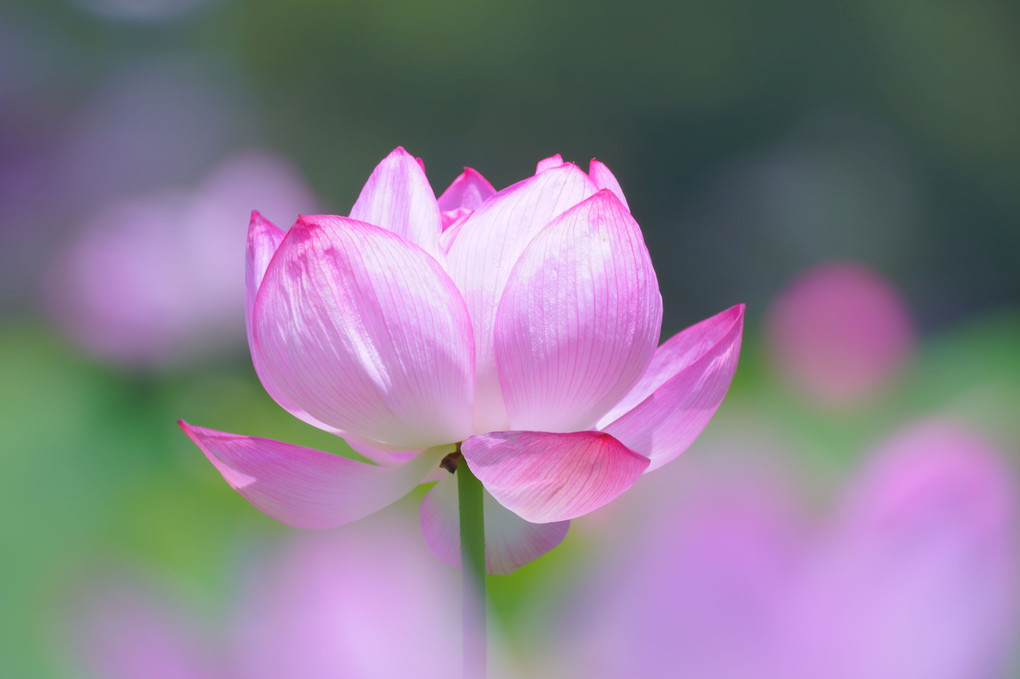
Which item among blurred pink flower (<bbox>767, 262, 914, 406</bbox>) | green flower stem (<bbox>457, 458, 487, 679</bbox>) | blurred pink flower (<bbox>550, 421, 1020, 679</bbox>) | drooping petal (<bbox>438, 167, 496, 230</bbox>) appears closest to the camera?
green flower stem (<bbox>457, 458, 487, 679</bbox>)

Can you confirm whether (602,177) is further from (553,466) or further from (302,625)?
(302,625)

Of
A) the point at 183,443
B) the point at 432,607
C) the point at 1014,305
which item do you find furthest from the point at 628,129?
the point at 432,607

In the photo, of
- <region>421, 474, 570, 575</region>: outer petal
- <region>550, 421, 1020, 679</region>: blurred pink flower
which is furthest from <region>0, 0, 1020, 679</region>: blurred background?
<region>421, 474, 570, 575</region>: outer petal

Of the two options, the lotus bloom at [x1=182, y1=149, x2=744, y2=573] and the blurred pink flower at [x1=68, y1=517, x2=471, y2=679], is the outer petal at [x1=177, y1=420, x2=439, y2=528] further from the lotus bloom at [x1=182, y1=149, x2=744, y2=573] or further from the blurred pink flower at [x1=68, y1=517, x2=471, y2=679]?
the blurred pink flower at [x1=68, y1=517, x2=471, y2=679]

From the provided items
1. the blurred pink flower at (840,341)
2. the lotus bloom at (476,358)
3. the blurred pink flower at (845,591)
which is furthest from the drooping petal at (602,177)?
the blurred pink flower at (840,341)

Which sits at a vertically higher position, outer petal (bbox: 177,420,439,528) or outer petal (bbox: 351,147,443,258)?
outer petal (bbox: 351,147,443,258)

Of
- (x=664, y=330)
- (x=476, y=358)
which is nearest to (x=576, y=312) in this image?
(x=476, y=358)

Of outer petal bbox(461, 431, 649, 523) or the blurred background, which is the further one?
the blurred background

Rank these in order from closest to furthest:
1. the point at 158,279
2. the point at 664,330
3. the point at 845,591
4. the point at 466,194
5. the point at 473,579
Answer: the point at 473,579, the point at 466,194, the point at 845,591, the point at 158,279, the point at 664,330
